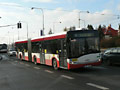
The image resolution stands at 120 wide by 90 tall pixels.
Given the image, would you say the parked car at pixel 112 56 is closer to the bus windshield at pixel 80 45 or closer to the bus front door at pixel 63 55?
the bus windshield at pixel 80 45

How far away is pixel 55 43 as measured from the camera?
1335 cm

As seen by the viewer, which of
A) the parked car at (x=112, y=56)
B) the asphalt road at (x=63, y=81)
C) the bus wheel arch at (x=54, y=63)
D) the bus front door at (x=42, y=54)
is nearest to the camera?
the asphalt road at (x=63, y=81)

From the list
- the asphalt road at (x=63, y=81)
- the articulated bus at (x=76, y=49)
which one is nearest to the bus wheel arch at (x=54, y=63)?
the articulated bus at (x=76, y=49)

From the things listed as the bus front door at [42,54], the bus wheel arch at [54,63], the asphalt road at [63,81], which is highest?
the bus front door at [42,54]

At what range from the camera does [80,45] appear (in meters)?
11.3

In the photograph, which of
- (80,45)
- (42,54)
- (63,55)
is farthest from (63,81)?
(42,54)

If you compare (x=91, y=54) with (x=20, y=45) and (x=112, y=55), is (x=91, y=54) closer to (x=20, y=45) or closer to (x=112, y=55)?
(x=112, y=55)

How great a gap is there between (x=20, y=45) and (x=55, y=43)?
11.2 meters

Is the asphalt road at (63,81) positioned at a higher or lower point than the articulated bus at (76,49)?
lower

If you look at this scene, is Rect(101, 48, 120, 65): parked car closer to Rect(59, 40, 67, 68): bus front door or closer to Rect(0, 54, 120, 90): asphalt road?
Rect(0, 54, 120, 90): asphalt road

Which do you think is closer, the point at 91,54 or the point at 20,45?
the point at 91,54

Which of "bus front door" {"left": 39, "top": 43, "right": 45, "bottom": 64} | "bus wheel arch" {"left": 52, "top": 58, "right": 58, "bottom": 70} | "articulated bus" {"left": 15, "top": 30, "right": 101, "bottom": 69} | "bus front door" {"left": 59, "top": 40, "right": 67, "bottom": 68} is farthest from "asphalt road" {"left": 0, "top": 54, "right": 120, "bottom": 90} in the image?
"bus front door" {"left": 39, "top": 43, "right": 45, "bottom": 64}

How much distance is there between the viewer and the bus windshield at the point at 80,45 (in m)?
11.3

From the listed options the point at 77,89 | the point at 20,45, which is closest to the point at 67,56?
the point at 77,89
